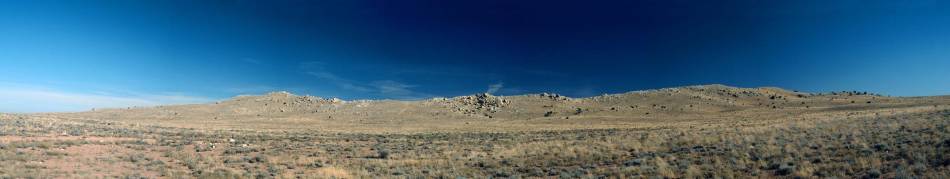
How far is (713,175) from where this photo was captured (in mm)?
13516

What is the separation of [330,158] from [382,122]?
61161 mm

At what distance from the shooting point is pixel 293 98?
12062 cm

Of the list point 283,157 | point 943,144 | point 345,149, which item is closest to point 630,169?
point 943,144

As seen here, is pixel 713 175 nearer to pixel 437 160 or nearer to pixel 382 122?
pixel 437 160

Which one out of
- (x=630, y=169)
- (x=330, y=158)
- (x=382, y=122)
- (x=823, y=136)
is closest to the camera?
(x=630, y=169)

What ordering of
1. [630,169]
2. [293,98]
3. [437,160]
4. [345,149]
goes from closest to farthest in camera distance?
1. [630,169]
2. [437,160]
3. [345,149]
4. [293,98]

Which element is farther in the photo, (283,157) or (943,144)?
(283,157)

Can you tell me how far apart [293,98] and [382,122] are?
4708cm

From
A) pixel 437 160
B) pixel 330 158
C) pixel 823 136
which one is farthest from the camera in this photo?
pixel 330 158

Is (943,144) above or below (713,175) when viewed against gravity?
above

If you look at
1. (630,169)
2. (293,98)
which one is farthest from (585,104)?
(630,169)

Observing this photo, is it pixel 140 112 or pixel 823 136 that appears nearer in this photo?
pixel 823 136

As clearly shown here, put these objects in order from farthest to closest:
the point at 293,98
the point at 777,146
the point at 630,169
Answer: the point at 293,98, the point at 777,146, the point at 630,169

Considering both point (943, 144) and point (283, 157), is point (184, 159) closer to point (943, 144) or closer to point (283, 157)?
point (283, 157)
